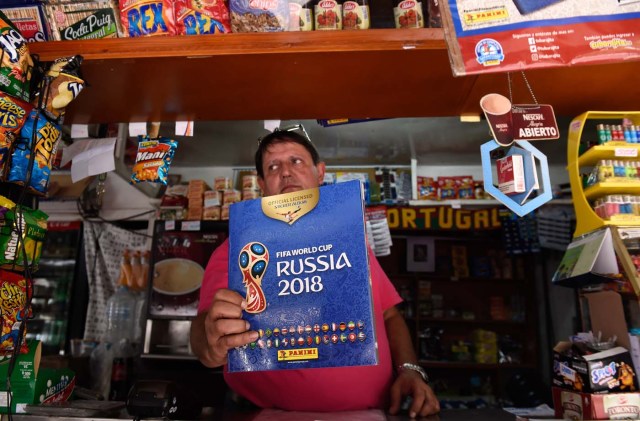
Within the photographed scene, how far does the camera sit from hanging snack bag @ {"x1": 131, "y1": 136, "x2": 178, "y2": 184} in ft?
6.73

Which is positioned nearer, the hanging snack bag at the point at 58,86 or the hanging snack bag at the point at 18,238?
the hanging snack bag at the point at 18,238

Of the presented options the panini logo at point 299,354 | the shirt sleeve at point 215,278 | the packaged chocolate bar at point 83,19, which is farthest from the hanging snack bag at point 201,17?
the panini logo at point 299,354

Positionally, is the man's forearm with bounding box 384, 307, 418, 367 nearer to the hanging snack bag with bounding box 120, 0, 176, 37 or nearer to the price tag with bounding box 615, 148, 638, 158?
the price tag with bounding box 615, 148, 638, 158

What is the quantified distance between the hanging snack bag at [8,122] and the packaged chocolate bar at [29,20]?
419 mm

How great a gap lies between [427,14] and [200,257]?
270cm

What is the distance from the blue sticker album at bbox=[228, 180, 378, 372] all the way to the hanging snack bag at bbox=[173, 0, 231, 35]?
2.68 ft

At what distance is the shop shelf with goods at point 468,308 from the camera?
520 cm

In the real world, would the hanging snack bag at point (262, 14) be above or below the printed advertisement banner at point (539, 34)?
above

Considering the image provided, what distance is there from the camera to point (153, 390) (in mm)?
1265

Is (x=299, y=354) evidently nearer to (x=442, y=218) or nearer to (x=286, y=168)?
(x=286, y=168)

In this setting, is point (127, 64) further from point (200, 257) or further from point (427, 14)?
point (200, 257)

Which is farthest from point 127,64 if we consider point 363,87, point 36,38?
point 363,87

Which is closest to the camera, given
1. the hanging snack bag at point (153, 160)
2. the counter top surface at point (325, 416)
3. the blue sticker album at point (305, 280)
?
the blue sticker album at point (305, 280)

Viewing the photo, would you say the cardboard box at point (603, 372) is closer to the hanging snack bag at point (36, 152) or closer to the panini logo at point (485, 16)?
the panini logo at point (485, 16)
